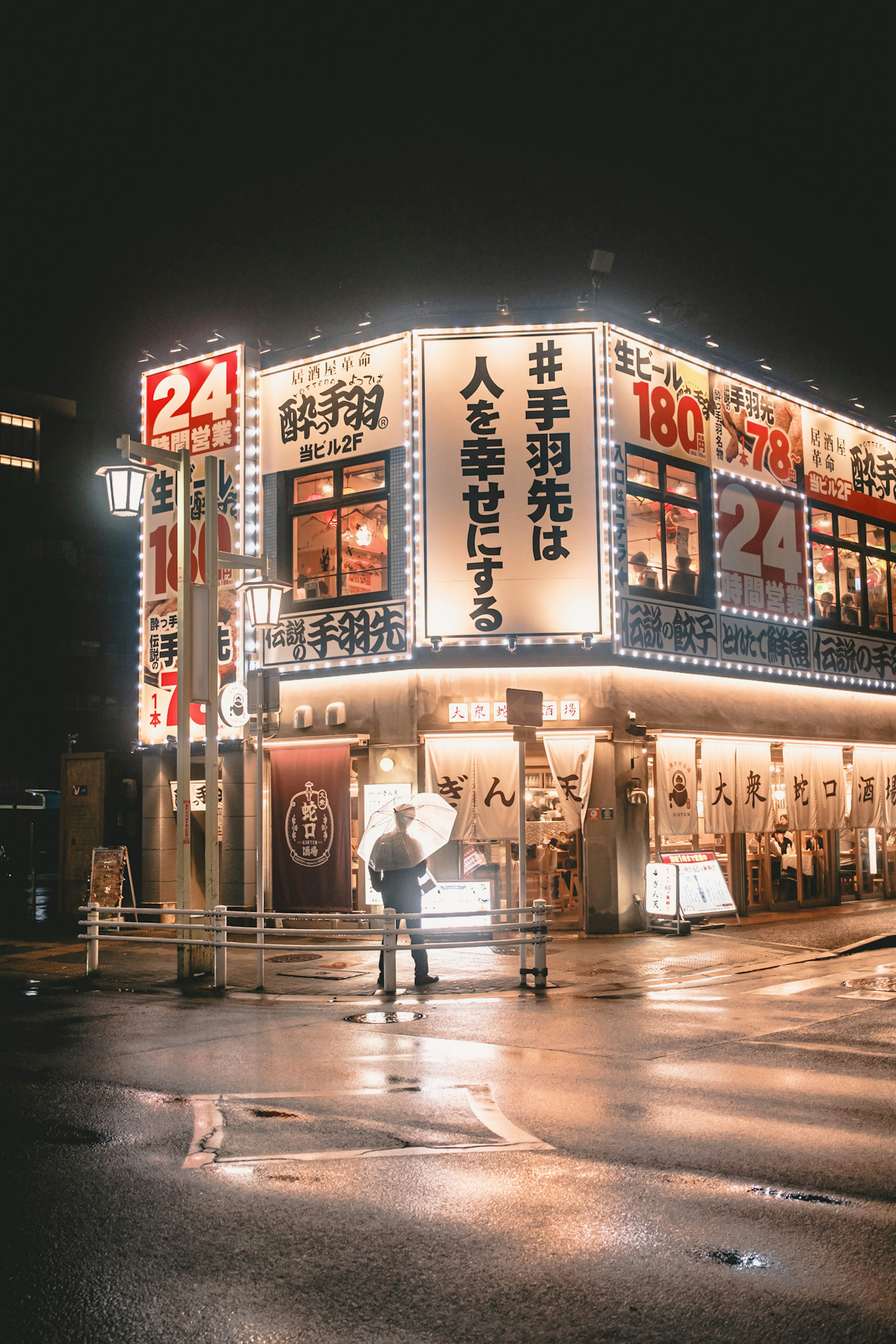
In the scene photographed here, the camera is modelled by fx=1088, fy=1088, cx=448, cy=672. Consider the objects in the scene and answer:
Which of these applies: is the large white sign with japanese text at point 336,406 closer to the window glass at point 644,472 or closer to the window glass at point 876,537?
the window glass at point 644,472

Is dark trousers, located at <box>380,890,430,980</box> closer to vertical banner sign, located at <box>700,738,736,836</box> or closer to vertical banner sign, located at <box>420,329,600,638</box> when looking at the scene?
vertical banner sign, located at <box>420,329,600,638</box>

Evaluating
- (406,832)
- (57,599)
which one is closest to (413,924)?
(406,832)

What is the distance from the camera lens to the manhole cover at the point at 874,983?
12461 mm

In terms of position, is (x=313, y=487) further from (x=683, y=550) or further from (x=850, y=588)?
(x=850, y=588)

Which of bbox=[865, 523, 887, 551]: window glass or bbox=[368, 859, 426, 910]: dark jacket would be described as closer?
bbox=[368, 859, 426, 910]: dark jacket

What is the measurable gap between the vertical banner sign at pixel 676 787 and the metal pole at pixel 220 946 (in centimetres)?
807

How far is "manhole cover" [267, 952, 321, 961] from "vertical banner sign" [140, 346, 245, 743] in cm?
466

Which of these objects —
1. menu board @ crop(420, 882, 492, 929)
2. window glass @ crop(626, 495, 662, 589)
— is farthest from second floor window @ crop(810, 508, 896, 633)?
menu board @ crop(420, 882, 492, 929)

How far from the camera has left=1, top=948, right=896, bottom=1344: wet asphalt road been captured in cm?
408

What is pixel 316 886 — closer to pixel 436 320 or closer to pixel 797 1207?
pixel 436 320

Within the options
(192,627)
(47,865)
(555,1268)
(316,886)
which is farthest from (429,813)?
(47,865)

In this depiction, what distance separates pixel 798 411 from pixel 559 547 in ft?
25.6

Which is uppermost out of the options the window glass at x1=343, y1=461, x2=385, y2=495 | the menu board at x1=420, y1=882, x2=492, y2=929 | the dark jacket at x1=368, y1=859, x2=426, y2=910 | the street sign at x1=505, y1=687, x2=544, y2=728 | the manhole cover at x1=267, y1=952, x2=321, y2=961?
the window glass at x1=343, y1=461, x2=385, y2=495

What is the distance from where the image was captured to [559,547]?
687 inches
